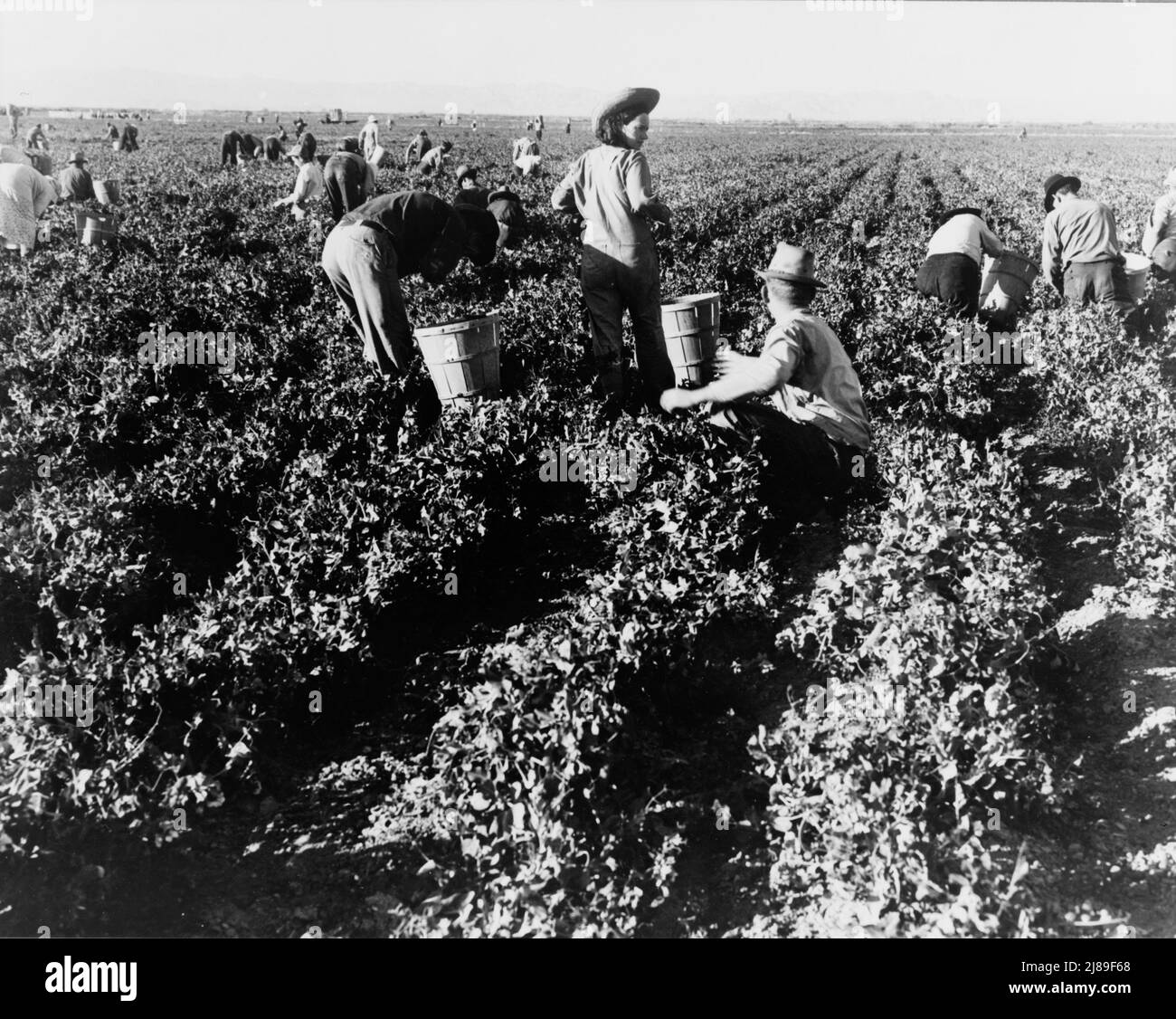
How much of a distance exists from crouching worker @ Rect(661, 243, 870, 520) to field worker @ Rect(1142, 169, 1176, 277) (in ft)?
20.0

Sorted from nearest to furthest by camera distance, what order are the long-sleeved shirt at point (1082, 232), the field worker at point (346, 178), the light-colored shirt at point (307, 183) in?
the long-sleeved shirt at point (1082, 232) → the field worker at point (346, 178) → the light-colored shirt at point (307, 183)

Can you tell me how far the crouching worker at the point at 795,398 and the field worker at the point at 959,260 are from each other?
3.78 m

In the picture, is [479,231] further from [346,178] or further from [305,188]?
[305,188]

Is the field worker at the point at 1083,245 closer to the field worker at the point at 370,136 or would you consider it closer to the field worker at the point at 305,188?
the field worker at the point at 305,188

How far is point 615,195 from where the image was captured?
552 centimetres

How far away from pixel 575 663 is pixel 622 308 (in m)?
3.39

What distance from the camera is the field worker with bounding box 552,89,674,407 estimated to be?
17.8 ft

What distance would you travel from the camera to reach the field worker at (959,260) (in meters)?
7.54

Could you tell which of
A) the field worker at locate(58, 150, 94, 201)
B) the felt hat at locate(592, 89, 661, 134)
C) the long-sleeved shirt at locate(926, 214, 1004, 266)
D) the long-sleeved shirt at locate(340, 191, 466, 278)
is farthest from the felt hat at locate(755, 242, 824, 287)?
the field worker at locate(58, 150, 94, 201)

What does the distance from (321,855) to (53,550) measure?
6.76ft

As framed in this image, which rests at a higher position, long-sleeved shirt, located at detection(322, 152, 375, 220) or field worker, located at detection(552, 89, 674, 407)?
long-sleeved shirt, located at detection(322, 152, 375, 220)

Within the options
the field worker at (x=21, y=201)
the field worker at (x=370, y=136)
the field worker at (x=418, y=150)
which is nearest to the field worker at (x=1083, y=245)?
the field worker at (x=21, y=201)

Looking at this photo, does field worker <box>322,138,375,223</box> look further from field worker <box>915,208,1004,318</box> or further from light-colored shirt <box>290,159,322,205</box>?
field worker <box>915,208,1004,318</box>

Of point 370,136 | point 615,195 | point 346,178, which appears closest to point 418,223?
point 615,195
